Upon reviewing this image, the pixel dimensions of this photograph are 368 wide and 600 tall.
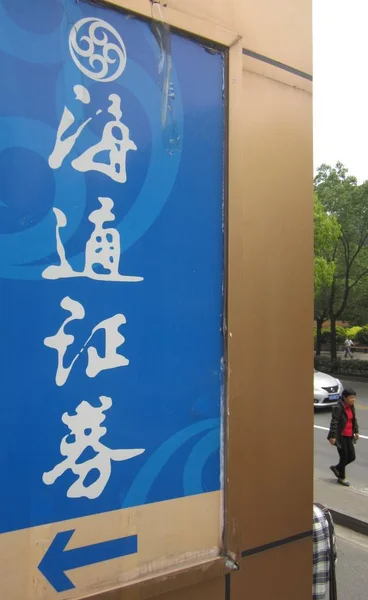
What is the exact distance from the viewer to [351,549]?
16.4ft

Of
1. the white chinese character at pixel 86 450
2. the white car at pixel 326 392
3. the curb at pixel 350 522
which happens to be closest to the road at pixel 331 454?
the white car at pixel 326 392

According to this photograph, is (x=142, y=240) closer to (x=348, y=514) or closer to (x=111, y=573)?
(x=111, y=573)

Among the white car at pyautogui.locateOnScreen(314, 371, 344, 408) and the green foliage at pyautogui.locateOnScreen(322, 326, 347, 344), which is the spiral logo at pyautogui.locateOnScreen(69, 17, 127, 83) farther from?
the green foliage at pyautogui.locateOnScreen(322, 326, 347, 344)

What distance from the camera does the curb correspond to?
18.0 feet

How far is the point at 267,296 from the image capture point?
6.73ft

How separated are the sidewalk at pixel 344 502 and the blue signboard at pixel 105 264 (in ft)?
15.1

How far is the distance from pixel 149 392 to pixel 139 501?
14.3 inches

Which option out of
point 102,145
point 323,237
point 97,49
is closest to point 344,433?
point 102,145

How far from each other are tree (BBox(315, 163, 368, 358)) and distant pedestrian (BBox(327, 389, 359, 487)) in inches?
542

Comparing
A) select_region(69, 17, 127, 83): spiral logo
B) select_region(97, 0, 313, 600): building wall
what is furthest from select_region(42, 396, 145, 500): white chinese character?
select_region(69, 17, 127, 83): spiral logo

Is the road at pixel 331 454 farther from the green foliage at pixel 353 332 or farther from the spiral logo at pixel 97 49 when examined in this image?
the green foliage at pixel 353 332

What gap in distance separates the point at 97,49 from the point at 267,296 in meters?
1.12

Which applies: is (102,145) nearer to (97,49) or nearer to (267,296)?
(97,49)

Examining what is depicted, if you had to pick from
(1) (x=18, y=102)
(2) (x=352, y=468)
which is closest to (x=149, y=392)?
(1) (x=18, y=102)
